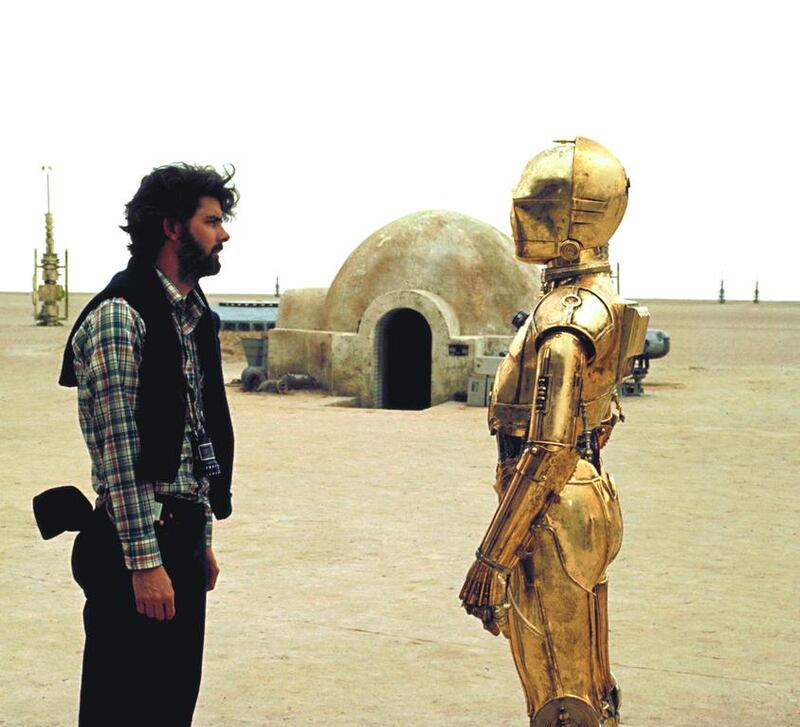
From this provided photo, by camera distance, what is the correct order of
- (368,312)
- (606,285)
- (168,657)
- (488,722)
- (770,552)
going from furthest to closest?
(368,312) < (770,552) < (488,722) < (606,285) < (168,657)

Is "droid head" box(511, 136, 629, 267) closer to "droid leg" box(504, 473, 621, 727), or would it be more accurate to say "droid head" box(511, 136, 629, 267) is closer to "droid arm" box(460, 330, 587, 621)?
"droid arm" box(460, 330, 587, 621)

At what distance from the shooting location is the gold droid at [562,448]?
4.04 m

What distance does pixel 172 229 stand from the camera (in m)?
4.04

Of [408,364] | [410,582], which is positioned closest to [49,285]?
[408,364]

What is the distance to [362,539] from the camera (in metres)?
9.59

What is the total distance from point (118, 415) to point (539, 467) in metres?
1.33

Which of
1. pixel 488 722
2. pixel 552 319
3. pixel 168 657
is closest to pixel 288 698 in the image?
pixel 488 722

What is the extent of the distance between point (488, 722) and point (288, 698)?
0.99 meters

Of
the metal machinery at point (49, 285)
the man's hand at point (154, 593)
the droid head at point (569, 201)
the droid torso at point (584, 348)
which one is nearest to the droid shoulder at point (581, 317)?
the droid torso at point (584, 348)

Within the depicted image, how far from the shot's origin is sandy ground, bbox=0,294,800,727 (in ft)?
19.8

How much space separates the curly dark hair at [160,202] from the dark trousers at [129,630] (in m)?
0.86

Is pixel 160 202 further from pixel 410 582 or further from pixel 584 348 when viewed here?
pixel 410 582

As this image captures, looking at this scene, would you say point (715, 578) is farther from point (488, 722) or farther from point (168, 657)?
point (168, 657)

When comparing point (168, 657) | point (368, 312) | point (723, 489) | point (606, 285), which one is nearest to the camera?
point (168, 657)
